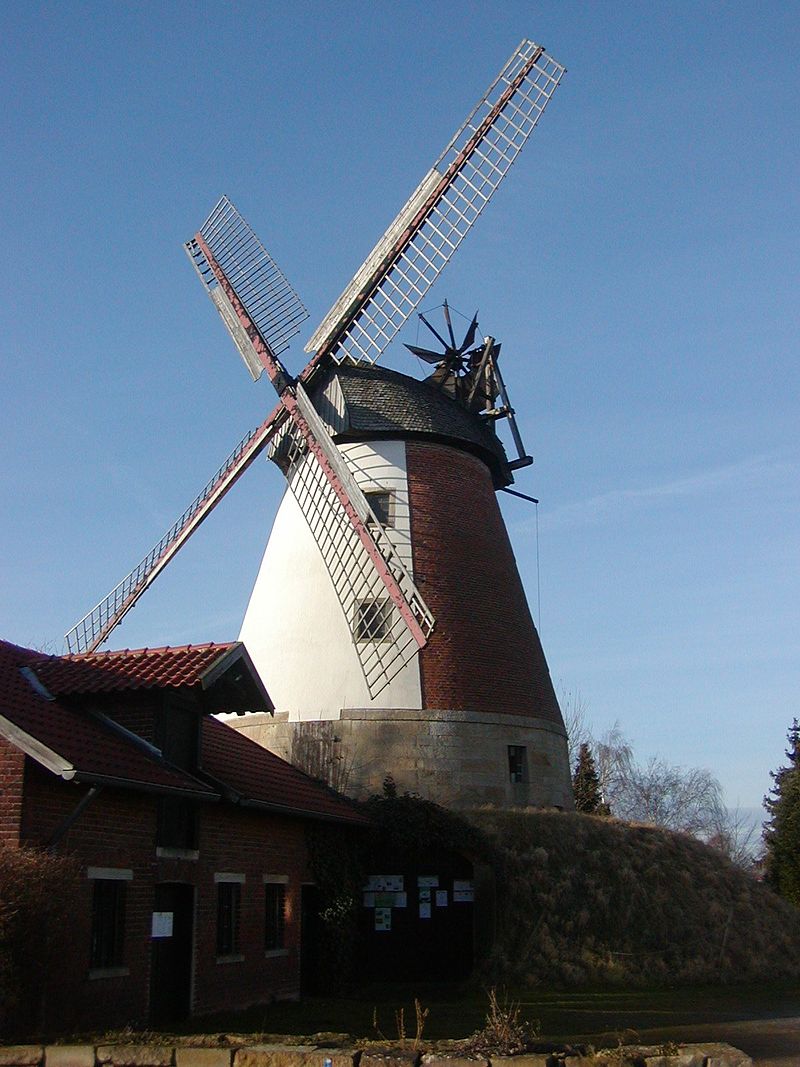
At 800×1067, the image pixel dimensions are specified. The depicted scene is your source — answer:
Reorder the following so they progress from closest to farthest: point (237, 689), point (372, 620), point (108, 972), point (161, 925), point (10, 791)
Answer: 1. point (10, 791)
2. point (108, 972)
3. point (161, 925)
4. point (237, 689)
5. point (372, 620)

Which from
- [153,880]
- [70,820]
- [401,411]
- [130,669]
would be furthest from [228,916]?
[401,411]

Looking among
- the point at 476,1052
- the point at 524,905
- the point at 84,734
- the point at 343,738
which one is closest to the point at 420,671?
the point at 343,738

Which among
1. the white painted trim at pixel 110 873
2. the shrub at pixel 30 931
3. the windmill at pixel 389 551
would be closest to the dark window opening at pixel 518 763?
the windmill at pixel 389 551

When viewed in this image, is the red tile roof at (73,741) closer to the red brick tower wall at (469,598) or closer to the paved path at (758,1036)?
the paved path at (758,1036)

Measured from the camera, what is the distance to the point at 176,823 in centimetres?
1248

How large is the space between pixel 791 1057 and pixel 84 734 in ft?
24.5

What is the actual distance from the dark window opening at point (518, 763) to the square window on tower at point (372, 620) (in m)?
3.43

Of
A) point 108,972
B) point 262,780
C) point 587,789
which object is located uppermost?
point 587,789

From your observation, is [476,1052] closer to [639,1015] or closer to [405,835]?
[639,1015]

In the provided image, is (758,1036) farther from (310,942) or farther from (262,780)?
(262,780)

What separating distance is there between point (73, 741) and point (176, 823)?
6.97 ft

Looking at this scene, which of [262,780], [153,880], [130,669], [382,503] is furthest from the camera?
[382,503]

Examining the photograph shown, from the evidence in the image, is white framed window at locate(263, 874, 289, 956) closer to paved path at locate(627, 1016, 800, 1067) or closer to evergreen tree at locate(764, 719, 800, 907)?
paved path at locate(627, 1016, 800, 1067)

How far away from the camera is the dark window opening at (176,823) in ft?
39.5
